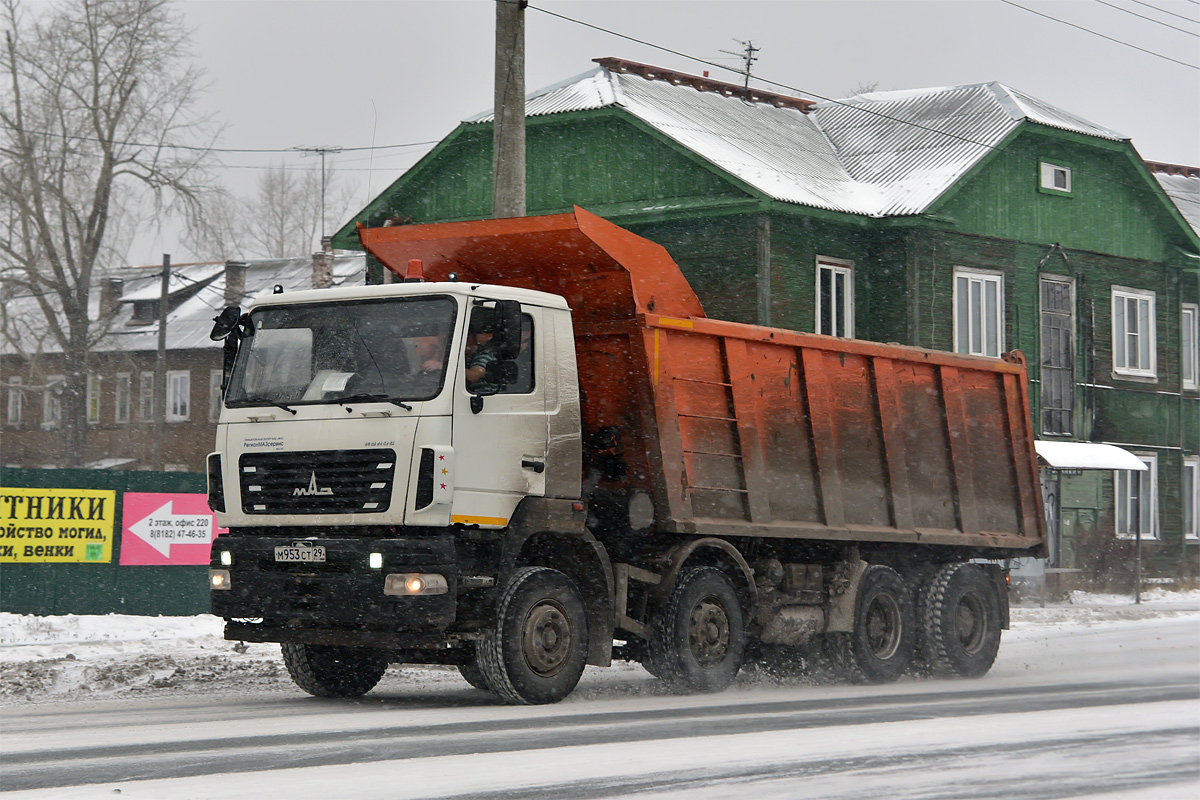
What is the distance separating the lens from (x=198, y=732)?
9352 mm

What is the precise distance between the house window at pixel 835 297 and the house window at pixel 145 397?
4010 centimetres

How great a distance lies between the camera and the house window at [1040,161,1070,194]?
29.8 meters

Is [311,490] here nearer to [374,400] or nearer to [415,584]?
[374,400]

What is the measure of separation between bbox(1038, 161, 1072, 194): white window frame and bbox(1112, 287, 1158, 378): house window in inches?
97.0

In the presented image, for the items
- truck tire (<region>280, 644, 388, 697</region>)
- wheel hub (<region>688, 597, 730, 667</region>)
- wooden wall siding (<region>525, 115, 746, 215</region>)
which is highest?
wooden wall siding (<region>525, 115, 746, 215</region>)

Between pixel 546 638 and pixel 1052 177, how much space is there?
71.6 ft

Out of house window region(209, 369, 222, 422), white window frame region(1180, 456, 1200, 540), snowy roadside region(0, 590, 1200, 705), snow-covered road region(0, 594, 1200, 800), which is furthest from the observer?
house window region(209, 369, 222, 422)

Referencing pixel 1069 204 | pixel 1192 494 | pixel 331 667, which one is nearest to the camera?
pixel 331 667

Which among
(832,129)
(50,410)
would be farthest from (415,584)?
(50,410)

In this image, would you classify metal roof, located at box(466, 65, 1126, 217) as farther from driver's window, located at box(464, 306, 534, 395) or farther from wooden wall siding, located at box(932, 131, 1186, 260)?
driver's window, located at box(464, 306, 534, 395)

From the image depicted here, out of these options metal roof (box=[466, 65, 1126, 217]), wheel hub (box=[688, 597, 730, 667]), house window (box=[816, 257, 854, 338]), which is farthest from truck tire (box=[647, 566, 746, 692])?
Result: house window (box=[816, 257, 854, 338])

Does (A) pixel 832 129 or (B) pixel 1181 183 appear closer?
(A) pixel 832 129

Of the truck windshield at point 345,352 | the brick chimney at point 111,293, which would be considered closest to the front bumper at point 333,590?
the truck windshield at point 345,352

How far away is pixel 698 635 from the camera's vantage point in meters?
12.4
